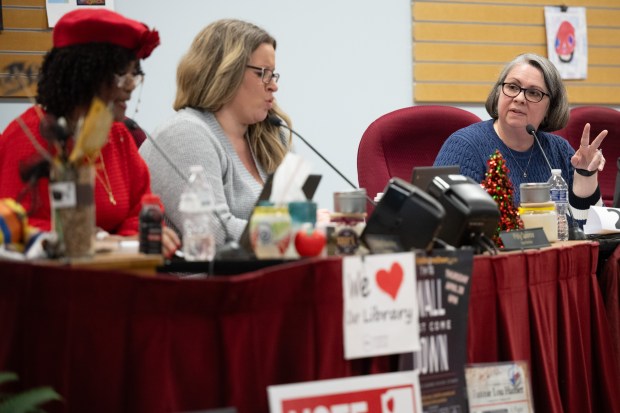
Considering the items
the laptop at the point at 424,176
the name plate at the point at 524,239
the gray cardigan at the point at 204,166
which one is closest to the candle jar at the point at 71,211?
the gray cardigan at the point at 204,166

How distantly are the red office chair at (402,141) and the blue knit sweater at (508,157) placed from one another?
7.0 inches

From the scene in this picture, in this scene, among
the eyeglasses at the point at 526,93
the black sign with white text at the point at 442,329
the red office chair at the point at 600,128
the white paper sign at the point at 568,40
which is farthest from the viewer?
the white paper sign at the point at 568,40

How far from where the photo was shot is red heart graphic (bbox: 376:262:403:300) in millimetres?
1556

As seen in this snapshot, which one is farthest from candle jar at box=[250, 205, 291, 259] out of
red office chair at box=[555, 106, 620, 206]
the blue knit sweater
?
red office chair at box=[555, 106, 620, 206]

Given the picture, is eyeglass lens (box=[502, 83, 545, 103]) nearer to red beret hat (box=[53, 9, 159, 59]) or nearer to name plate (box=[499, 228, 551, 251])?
name plate (box=[499, 228, 551, 251])

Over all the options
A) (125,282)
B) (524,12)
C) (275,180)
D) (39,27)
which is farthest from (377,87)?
(125,282)

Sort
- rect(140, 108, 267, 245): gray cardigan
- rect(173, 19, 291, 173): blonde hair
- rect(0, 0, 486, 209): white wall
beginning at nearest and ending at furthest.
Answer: rect(140, 108, 267, 245): gray cardigan
rect(173, 19, 291, 173): blonde hair
rect(0, 0, 486, 209): white wall

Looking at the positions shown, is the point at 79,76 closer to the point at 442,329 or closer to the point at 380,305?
the point at 380,305

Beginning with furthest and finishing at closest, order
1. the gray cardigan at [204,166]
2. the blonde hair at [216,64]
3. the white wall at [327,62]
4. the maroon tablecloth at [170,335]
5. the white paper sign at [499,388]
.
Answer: the white wall at [327,62] → the blonde hair at [216,64] → the gray cardigan at [204,166] → the white paper sign at [499,388] → the maroon tablecloth at [170,335]

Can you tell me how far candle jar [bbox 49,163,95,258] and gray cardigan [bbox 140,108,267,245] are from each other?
0.76 m

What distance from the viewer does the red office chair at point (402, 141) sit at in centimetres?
323

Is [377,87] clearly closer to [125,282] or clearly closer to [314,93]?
[314,93]

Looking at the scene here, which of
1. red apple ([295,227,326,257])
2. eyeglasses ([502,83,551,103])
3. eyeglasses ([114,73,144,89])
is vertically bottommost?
red apple ([295,227,326,257])

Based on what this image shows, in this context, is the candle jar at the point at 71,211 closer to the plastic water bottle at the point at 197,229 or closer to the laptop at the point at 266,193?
the plastic water bottle at the point at 197,229
